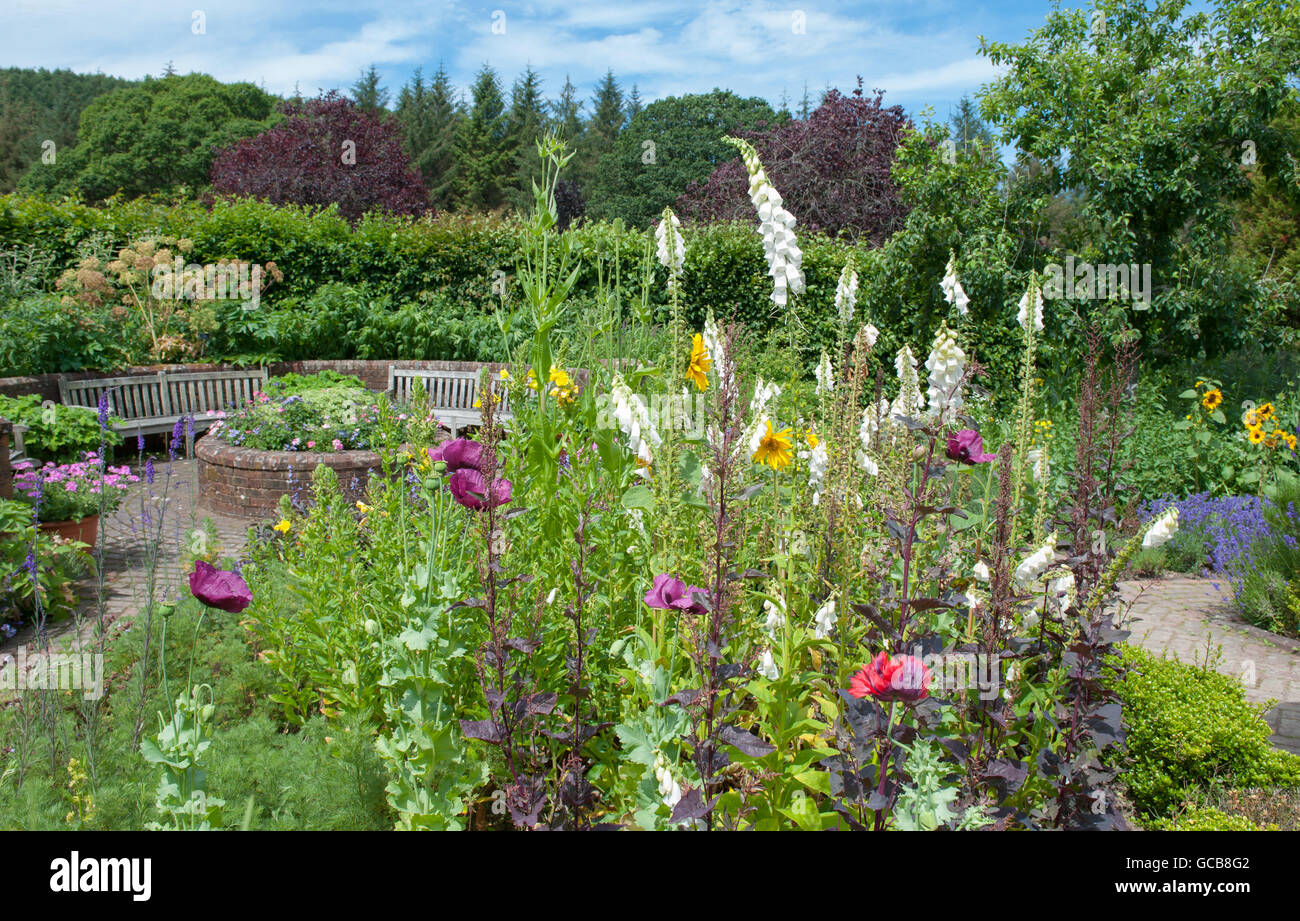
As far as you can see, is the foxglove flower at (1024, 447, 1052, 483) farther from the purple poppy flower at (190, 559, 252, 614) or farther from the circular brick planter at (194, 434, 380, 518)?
the circular brick planter at (194, 434, 380, 518)

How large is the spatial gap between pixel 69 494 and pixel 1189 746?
5962mm

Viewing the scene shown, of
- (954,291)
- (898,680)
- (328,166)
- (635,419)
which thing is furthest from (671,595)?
(328,166)

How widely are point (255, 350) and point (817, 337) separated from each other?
7118 mm

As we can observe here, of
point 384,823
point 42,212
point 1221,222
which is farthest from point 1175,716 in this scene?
point 42,212

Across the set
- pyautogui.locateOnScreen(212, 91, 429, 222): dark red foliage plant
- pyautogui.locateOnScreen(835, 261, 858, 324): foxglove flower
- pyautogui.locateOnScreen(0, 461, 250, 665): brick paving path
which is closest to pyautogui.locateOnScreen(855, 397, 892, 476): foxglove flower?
pyautogui.locateOnScreen(835, 261, 858, 324): foxglove flower

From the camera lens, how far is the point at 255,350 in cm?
1048

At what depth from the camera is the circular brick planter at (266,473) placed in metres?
6.21

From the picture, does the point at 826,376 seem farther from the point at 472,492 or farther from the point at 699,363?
the point at 472,492

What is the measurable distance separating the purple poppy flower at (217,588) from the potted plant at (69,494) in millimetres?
3589

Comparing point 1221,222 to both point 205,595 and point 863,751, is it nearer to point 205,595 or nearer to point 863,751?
point 863,751

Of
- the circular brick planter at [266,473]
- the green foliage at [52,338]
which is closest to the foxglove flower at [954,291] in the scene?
the circular brick planter at [266,473]

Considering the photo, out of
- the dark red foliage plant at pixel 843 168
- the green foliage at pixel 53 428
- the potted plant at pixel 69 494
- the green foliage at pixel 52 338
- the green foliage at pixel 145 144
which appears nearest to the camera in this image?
the potted plant at pixel 69 494

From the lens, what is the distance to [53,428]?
6.43m

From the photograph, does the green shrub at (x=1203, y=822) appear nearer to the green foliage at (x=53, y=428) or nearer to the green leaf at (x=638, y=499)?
the green leaf at (x=638, y=499)
